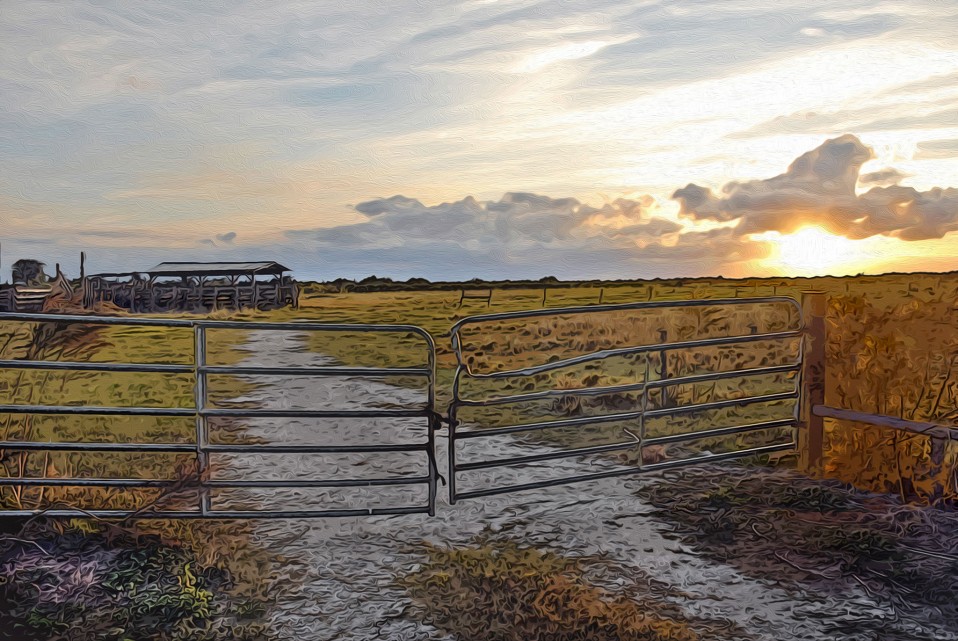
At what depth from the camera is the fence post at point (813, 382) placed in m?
6.77

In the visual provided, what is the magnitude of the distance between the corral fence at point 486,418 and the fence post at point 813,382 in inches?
0.4

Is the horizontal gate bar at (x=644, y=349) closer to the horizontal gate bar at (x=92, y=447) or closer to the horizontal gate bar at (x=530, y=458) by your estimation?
the horizontal gate bar at (x=530, y=458)

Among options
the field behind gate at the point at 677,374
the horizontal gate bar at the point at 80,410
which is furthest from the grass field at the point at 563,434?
the horizontal gate bar at the point at 80,410

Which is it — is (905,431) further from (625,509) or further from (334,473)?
(334,473)

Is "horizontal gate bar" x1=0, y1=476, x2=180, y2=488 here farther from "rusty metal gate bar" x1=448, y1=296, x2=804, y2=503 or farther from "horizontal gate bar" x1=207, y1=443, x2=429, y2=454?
"rusty metal gate bar" x1=448, y1=296, x2=804, y2=503

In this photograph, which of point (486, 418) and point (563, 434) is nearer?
point (563, 434)

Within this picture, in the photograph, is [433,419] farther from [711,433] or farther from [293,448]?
[711,433]

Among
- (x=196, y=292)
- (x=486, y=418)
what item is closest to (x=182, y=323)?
(x=486, y=418)

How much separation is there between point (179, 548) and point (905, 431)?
5449 millimetres

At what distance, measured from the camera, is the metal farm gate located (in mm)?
5074

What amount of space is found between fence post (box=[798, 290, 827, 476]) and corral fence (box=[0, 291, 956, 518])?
0.03ft

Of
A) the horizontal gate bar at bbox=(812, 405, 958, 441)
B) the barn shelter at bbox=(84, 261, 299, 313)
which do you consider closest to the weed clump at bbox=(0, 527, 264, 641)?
the horizontal gate bar at bbox=(812, 405, 958, 441)

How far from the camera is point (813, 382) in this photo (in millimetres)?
6805

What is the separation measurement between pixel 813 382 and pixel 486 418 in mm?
4740
